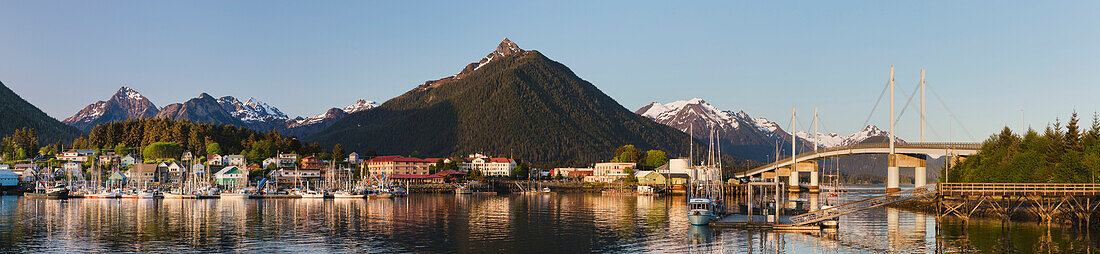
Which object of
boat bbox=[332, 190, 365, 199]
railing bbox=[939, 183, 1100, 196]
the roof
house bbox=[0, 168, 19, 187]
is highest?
railing bbox=[939, 183, 1100, 196]

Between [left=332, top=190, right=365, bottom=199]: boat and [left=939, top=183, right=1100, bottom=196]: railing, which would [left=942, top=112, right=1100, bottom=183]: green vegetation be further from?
[left=332, top=190, right=365, bottom=199]: boat

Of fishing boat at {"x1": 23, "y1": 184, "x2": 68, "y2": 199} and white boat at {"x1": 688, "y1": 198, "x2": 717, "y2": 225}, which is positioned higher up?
white boat at {"x1": 688, "y1": 198, "x2": 717, "y2": 225}

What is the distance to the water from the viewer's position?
191ft

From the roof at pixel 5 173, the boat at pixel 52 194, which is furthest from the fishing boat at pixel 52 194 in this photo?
the roof at pixel 5 173

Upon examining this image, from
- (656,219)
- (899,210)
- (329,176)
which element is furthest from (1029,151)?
(329,176)

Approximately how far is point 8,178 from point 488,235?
169 meters

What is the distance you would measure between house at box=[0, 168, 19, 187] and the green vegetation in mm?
190579

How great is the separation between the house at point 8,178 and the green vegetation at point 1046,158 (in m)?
191

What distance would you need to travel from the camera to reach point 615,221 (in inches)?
3430

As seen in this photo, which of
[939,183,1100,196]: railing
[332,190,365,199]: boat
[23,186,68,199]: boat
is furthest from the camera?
[332,190,365,199]: boat

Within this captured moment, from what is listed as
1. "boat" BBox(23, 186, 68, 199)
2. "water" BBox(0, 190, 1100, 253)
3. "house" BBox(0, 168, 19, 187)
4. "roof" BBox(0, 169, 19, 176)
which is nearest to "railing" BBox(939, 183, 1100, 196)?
"water" BBox(0, 190, 1100, 253)

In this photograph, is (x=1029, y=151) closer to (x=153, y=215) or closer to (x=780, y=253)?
(x=780, y=253)

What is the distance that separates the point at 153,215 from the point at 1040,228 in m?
90.4

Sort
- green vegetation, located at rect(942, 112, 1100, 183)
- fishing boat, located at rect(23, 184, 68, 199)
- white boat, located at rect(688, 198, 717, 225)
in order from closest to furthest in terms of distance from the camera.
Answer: white boat, located at rect(688, 198, 717, 225) → green vegetation, located at rect(942, 112, 1100, 183) → fishing boat, located at rect(23, 184, 68, 199)
